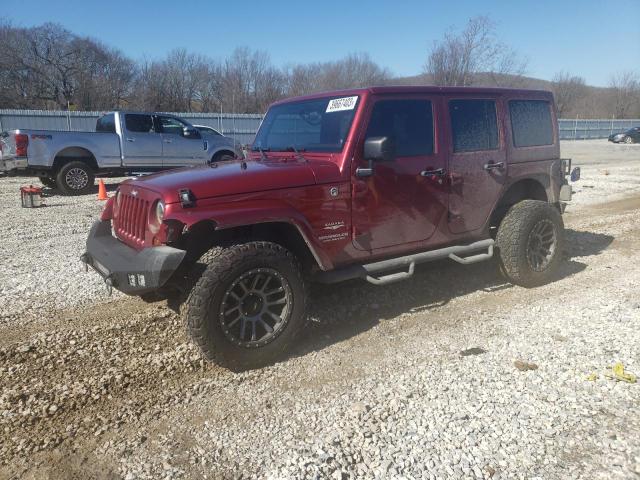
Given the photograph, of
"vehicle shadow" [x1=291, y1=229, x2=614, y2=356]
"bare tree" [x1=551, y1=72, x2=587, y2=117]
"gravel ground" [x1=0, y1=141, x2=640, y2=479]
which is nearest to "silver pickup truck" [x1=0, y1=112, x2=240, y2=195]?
"gravel ground" [x1=0, y1=141, x2=640, y2=479]

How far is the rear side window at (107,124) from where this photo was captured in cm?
1250

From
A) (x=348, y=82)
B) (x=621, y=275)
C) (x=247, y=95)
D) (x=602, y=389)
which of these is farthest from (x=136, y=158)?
(x=348, y=82)

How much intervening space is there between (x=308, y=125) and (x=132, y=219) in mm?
1695

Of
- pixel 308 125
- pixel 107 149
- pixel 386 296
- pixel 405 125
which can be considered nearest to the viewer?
pixel 405 125

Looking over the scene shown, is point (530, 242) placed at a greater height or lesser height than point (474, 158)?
lesser

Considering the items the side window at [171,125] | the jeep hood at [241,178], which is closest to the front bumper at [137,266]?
the jeep hood at [241,178]

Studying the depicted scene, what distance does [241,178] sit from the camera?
11.6 feet

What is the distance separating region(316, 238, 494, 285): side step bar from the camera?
4.01 metres

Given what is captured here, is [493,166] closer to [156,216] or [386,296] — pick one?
[386,296]

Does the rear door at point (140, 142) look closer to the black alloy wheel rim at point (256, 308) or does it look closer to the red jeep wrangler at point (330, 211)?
the red jeep wrangler at point (330, 211)

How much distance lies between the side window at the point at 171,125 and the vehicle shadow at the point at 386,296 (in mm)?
9425

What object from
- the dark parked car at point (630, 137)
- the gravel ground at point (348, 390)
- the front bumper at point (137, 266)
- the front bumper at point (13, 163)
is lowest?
the gravel ground at point (348, 390)

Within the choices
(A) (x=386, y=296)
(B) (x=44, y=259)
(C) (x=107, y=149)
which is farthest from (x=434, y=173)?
(C) (x=107, y=149)

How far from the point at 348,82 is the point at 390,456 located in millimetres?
54426
